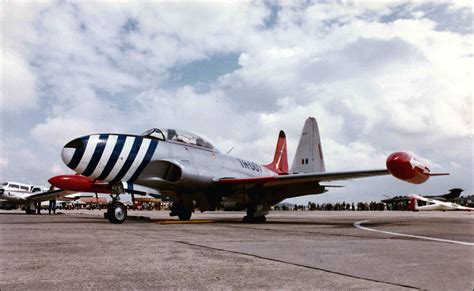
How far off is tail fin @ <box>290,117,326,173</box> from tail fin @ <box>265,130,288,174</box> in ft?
4.71

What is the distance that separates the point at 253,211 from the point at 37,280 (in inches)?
498

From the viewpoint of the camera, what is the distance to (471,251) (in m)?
5.56

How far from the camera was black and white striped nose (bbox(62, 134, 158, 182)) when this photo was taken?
11789 millimetres

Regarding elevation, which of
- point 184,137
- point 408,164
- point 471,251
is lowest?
point 471,251

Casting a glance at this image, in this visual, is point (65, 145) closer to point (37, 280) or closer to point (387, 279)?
point (37, 280)

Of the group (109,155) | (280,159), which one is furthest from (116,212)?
(280,159)

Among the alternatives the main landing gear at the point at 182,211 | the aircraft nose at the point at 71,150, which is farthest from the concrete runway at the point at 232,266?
the main landing gear at the point at 182,211

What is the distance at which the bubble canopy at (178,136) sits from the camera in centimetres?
1412

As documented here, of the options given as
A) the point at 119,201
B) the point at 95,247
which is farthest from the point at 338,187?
the point at 95,247

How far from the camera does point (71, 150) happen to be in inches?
462

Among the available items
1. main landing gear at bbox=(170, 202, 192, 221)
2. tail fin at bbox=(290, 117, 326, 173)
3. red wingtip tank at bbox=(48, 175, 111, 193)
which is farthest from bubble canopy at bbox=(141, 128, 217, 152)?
tail fin at bbox=(290, 117, 326, 173)

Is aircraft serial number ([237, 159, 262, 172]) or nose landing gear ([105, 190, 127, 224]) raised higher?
aircraft serial number ([237, 159, 262, 172])

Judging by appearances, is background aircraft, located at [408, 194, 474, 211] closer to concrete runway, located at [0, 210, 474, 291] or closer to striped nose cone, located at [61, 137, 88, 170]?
striped nose cone, located at [61, 137, 88, 170]

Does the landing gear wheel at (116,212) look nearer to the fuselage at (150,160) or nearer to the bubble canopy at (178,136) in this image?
the fuselage at (150,160)
